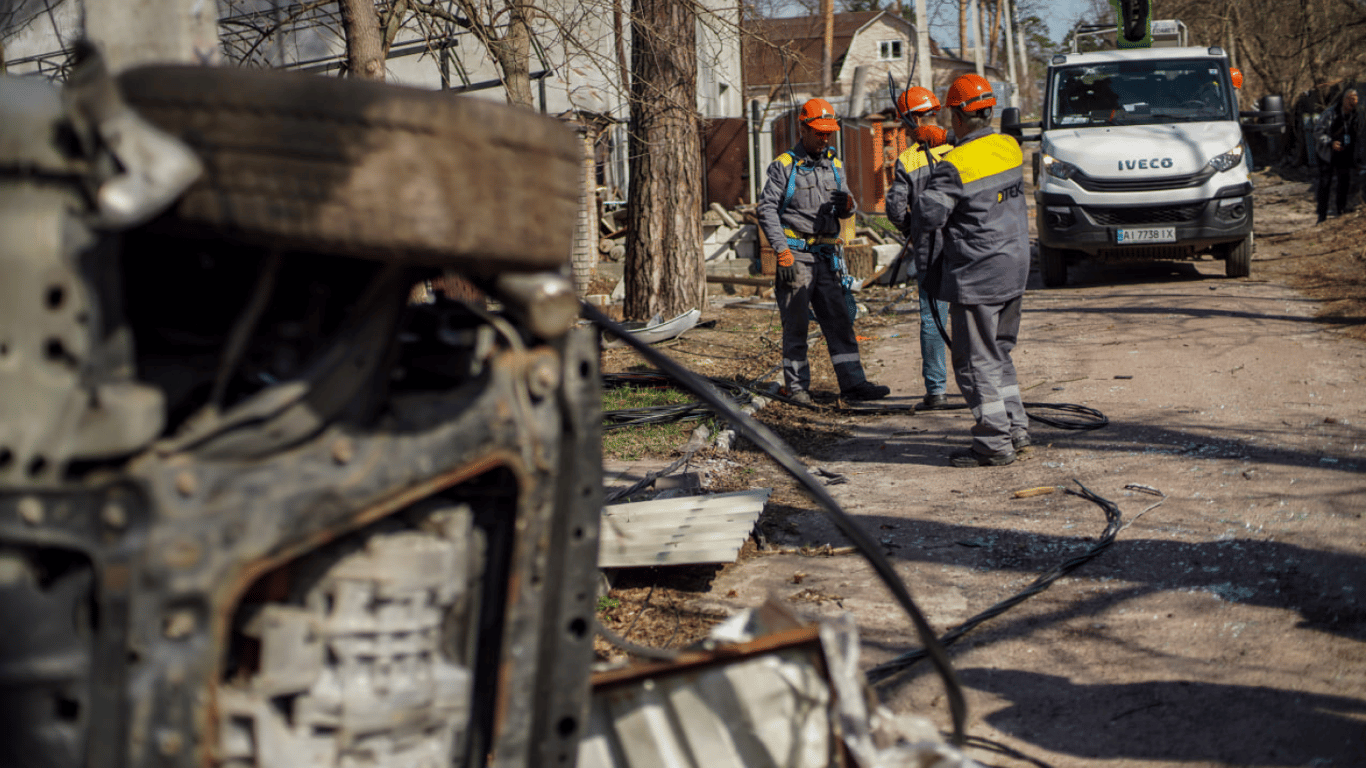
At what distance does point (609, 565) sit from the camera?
14.4 ft

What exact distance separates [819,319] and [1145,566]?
13.4 feet

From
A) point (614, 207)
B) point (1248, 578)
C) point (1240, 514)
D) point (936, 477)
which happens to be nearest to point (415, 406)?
point (1248, 578)

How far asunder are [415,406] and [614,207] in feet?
54.5

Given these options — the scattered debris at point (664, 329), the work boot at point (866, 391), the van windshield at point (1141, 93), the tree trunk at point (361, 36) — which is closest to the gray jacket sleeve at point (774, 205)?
the work boot at point (866, 391)

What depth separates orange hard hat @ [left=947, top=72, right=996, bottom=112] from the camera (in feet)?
19.9

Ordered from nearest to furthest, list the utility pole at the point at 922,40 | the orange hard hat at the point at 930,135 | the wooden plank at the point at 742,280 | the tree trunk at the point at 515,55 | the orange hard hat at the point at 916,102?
1. the orange hard hat at the point at 930,135
2. the orange hard hat at the point at 916,102
3. the tree trunk at the point at 515,55
4. the wooden plank at the point at 742,280
5. the utility pole at the point at 922,40

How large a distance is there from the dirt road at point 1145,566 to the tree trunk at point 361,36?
3.11 m

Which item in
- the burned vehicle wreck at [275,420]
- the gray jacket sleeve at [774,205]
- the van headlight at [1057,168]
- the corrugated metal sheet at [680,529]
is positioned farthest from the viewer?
the van headlight at [1057,168]

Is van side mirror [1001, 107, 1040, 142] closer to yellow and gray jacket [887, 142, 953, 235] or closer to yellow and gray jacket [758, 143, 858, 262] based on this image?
yellow and gray jacket [758, 143, 858, 262]

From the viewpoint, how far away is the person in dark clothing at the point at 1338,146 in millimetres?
16672

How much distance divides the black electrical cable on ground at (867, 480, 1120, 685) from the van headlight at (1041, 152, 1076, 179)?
7.79m

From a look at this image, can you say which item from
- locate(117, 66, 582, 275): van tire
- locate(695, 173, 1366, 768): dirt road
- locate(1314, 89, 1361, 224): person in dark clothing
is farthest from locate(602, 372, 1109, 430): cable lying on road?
locate(1314, 89, 1361, 224): person in dark clothing

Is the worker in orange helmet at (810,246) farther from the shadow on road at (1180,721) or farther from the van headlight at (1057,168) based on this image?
the van headlight at (1057,168)

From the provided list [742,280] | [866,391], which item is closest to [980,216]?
[866,391]
